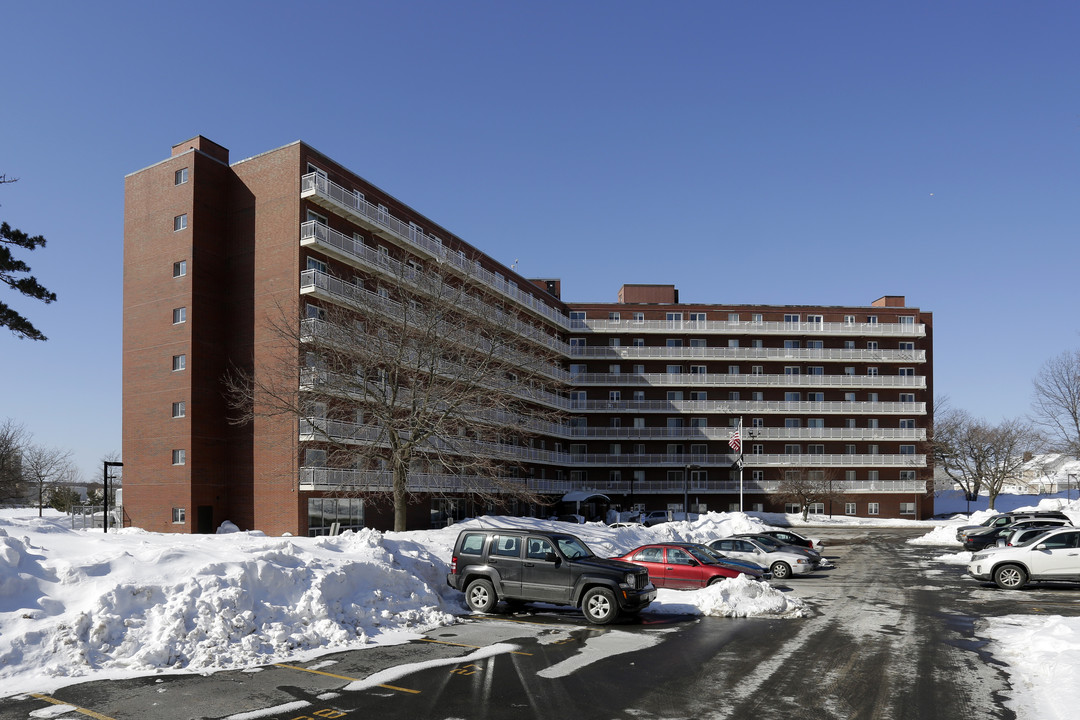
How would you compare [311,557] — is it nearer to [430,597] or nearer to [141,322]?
[430,597]

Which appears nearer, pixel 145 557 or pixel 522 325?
pixel 145 557

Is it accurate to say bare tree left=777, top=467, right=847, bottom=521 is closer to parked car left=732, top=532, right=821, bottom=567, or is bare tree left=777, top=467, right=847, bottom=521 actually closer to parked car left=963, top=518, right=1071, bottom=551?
parked car left=963, top=518, right=1071, bottom=551

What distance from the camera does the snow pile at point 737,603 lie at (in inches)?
668

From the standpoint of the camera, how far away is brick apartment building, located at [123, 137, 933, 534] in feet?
135

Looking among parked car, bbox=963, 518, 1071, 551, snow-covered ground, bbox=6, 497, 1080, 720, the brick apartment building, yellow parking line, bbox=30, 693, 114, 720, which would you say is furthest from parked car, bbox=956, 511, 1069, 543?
yellow parking line, bbox=30, 693, 114, 720

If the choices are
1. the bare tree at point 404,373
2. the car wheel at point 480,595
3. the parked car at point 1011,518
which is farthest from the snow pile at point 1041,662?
the parked car at point 1011,518

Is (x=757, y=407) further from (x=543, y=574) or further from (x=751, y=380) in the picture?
(x=543, y=574)

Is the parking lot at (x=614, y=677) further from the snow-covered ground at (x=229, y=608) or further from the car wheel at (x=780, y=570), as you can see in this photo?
the car wheel at (x=780, y=570)

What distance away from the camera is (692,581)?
69.4 ft

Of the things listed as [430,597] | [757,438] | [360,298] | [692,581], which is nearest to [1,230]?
[360,298]

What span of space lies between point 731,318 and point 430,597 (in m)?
67.1

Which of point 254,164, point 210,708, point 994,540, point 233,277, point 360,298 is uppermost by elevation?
point 254,164

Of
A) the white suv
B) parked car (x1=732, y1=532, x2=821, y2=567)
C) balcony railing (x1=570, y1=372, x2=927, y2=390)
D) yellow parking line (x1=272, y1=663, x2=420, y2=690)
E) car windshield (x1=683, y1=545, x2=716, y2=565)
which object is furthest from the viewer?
balcony railing (x1=570, y1=372, x2=927, y2=390)

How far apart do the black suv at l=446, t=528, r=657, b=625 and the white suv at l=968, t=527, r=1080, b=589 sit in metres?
12.7
